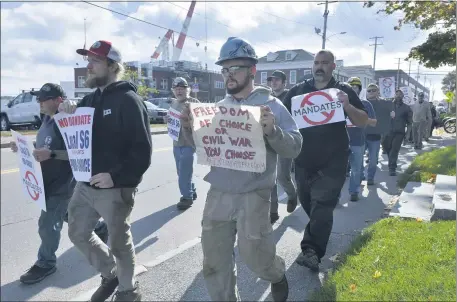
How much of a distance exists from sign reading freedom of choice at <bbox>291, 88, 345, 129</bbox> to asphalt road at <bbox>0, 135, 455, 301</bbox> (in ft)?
4.83

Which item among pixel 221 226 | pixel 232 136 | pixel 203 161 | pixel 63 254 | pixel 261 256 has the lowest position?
pixel 63 254

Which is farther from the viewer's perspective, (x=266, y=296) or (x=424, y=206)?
(x=424, y=206)

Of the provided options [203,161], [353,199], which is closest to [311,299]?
[203,161]

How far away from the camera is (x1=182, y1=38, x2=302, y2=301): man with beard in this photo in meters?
2.95

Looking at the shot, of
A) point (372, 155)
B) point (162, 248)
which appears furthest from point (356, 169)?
point (162, 248)

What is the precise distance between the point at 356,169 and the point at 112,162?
5322 mm

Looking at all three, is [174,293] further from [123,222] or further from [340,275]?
[340,275]

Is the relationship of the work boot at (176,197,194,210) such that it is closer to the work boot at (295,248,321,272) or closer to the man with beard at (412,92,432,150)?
the work boot at (295,248,321,272)

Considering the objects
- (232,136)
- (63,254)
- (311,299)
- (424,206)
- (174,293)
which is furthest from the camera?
(424,206)

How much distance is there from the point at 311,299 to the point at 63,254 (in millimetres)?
2812

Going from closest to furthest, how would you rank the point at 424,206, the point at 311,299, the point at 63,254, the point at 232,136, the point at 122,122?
1. the point at 232,136
2. the point at 122,122
3. the point at 311,299
4. the point at 63,254
5. the point at 424,206

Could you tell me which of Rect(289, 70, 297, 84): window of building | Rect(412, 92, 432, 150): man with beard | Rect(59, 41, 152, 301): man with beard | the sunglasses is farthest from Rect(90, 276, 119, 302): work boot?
Rect(289, 70, 297, 84): window of building

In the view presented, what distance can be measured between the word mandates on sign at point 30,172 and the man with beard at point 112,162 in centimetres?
44

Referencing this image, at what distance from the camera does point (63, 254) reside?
466cm
